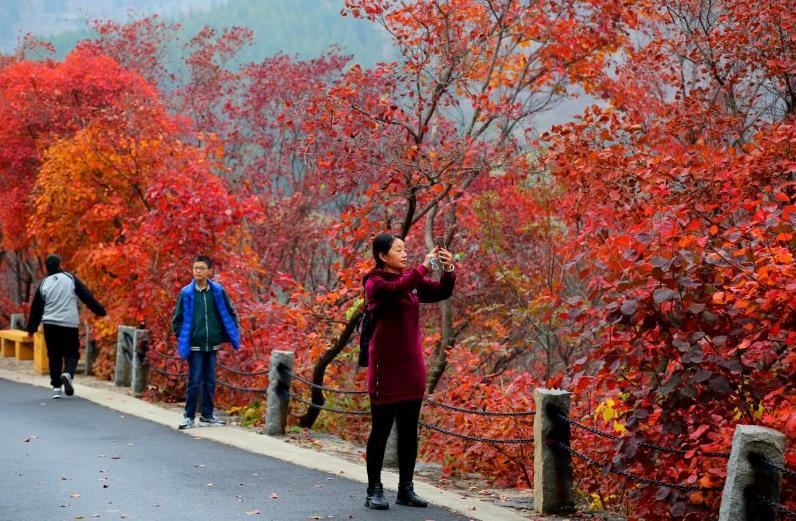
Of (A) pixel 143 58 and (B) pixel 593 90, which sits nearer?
(B) pixel 593 90

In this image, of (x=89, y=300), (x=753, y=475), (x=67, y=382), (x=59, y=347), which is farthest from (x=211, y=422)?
(x=753, y=475)

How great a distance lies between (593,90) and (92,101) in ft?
38.7

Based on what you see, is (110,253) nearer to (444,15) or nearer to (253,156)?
(444,15)

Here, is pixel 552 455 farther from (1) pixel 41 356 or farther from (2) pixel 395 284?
(1) pixel 41 356

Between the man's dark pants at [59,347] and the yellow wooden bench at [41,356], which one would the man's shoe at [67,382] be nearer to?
the man's dark pants at [59,347]

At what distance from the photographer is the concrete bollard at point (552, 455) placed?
25.6ft

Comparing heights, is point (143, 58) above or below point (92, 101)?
above

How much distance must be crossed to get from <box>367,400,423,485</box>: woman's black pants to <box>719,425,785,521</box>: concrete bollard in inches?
92.3

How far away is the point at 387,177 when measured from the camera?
475 inches

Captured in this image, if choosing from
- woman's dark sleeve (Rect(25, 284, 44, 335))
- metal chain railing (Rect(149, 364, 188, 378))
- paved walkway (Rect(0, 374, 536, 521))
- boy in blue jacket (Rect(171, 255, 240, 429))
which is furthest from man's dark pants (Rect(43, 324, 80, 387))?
boy in blue jacket (Rect(171, 255, 240, 429))

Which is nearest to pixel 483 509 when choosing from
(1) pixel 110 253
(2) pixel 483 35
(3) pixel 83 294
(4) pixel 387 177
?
(4) pixel 387 177

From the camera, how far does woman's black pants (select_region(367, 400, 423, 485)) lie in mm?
7426

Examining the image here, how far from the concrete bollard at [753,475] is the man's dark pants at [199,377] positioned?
7379mm

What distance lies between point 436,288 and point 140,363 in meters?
9.43
